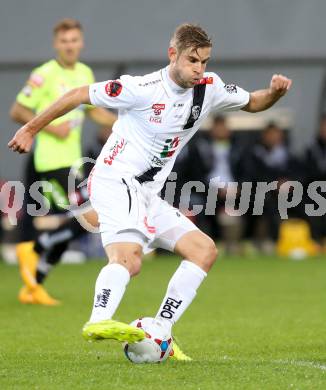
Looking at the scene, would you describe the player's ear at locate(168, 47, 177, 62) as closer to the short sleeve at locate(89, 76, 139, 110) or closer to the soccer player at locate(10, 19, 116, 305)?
the short sleeve at locate(89, 76, 139, 110)

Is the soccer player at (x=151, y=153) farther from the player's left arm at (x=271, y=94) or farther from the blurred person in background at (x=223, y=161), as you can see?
the blurred person in background at (x=223, y=161)

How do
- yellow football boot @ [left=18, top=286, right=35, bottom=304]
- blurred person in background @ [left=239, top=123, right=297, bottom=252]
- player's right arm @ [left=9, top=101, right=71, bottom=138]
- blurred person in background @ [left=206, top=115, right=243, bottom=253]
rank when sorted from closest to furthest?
1. player's right arm @ [left=9, top=101, right=71, bottom=138]
2. yellow football boot @ [left=18, top=286, right=35, bottom=304]
3. blurred person in background @ [left=206, top=115, right=243, bottom=253]
4. blurred person in background @ [left=239, top=123, right=297, bottom=252]

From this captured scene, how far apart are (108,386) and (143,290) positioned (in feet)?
21.1

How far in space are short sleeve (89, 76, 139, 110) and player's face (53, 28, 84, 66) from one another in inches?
156

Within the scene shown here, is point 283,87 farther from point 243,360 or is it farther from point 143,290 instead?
point 143,290

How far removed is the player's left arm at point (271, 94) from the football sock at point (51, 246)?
147 inches

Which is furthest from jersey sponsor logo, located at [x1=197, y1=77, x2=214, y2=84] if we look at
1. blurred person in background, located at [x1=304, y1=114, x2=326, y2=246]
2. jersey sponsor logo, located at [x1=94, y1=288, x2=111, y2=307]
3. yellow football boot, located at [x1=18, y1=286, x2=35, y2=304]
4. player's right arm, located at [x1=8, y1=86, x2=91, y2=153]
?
blurred person in background, located at [x1=304, y1=114, x2=326, y2=246]

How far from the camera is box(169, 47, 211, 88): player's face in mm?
6758

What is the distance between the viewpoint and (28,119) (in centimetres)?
1053

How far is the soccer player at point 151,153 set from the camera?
6777 millimetres

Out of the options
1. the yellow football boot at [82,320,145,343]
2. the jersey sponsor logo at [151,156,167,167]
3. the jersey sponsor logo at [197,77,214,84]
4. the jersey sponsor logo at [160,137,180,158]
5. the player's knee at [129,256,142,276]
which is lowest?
the yellow football boot at [82,320,145,343]

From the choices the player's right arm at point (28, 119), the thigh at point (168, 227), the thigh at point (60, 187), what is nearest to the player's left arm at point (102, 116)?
the player's right arm at point (28, 119)

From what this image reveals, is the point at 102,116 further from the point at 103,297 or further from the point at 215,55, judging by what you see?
the point at 215,55

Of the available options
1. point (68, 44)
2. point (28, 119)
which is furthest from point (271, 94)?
point (68, 44)
